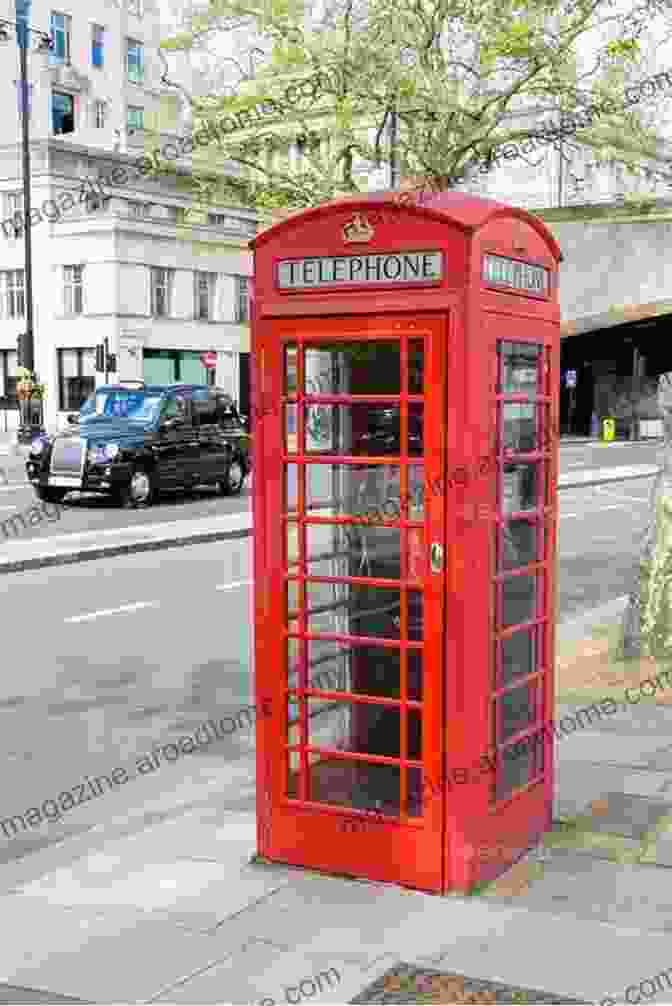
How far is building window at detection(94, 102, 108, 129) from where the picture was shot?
221 feet

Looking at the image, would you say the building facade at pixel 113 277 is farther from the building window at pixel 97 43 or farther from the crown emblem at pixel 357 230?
the crown emblem at pixel 357 230

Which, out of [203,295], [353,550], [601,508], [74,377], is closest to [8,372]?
[74,377]

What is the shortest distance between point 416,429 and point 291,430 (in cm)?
51

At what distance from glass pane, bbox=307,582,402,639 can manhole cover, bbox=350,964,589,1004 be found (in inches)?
51.6

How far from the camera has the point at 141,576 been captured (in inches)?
553

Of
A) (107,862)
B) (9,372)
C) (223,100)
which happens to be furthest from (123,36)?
(107,862)

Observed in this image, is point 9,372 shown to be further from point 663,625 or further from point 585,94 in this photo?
point 663,625

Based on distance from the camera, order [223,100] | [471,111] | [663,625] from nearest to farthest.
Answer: [663,625] → [471,111] → [223,100]

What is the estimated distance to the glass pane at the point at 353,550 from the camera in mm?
4777

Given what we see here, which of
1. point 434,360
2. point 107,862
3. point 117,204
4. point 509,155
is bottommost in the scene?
point 107,862

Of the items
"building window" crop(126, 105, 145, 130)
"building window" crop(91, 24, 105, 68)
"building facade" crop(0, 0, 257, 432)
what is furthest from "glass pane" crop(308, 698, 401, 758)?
"building window" crop(126, 105, 145, 130)

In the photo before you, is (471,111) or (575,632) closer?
(575,632)

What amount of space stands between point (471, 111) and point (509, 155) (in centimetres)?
103

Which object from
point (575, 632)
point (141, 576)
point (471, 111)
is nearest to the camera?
point (575, 632)
